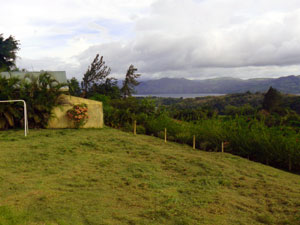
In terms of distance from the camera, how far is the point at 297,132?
26.1 feet

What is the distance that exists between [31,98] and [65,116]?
4.87ft

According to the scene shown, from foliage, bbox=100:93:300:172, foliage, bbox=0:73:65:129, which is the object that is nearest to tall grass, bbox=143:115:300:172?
foliage, bbox=100:93:300:172

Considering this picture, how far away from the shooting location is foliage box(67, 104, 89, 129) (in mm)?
11453

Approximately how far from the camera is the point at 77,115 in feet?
37.6

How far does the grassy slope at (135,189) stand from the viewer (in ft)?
10.5

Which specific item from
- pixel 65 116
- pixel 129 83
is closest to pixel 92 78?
pixel 129 83

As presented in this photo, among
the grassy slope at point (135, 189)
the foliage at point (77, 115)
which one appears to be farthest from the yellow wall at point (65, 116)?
the grassy slope at point (135, 189)

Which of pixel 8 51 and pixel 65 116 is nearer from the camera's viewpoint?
pixel 65 116

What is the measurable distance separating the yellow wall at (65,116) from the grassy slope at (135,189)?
14.2 feet

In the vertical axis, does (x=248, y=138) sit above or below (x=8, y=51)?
below

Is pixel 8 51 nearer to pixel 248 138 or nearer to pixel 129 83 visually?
pixel 129 83

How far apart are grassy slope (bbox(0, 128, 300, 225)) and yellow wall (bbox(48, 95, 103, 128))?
4.32 metres

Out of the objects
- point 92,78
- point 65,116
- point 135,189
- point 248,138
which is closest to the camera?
point 135,189

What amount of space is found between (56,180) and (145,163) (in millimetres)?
2029
